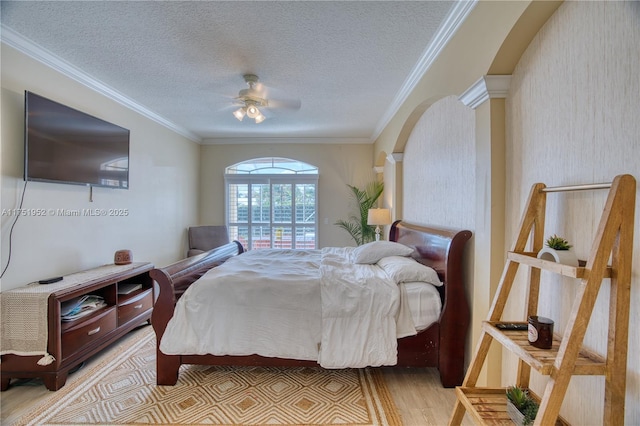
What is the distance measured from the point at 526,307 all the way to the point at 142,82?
380cm

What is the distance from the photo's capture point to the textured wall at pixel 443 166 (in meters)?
2.17

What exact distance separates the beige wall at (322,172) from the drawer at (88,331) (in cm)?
323

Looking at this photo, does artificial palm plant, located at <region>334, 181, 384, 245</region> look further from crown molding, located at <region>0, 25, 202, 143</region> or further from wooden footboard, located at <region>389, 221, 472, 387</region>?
crown molding, located at <region>0, 25, 202, 143</region>

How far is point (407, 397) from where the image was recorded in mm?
2055

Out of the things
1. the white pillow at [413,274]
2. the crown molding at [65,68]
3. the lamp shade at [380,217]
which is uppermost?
the crown molding at [65,68]

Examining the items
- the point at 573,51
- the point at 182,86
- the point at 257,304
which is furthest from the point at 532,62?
the point at 182,86

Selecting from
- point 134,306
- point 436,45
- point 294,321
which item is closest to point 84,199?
point 134,306

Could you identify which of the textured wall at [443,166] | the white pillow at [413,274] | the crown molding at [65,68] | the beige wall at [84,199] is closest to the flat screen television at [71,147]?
the beige wall at [84,199]

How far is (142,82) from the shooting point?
313cm

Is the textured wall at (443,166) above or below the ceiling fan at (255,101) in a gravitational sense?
below

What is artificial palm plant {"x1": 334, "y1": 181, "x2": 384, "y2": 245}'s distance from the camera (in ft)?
16.9

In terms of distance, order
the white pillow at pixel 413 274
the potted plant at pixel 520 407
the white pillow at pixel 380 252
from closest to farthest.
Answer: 1. the potted plant at pixel 520 407
2. the white pillow at pixel 413 274
3. the white pillow at pixel 380 252

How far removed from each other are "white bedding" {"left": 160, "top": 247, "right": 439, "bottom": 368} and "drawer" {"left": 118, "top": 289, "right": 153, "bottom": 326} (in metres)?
1.13

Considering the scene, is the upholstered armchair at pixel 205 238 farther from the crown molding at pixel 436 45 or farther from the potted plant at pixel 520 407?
the potted plant at pixel 520 407
